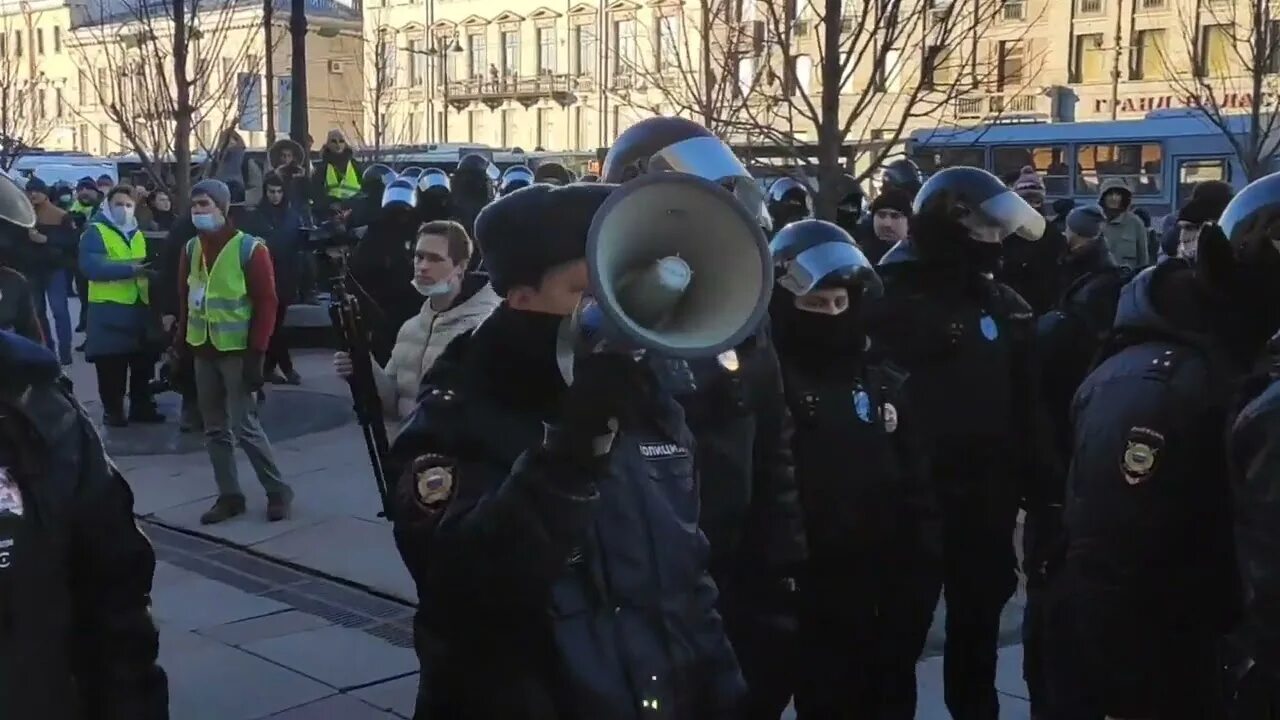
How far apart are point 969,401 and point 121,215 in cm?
785

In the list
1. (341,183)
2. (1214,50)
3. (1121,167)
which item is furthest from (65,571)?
(1214,50)

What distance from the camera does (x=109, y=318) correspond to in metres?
10.4

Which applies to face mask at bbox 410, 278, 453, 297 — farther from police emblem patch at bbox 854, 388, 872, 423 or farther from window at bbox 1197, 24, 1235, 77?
window at bbox 1197, 24, 1235, 77

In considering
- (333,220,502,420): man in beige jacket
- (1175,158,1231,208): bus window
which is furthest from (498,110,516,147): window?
(333,220,502,420): man in beige jacket

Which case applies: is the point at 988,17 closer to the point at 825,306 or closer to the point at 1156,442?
the point at 825,306

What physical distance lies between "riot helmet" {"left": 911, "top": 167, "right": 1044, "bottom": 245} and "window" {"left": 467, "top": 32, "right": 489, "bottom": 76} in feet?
189

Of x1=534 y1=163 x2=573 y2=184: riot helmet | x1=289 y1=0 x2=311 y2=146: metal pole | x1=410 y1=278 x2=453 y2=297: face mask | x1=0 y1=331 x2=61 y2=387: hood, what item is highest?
x1=289 y1=0 x2=311 y2=146: metal pole

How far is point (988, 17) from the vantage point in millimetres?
10984

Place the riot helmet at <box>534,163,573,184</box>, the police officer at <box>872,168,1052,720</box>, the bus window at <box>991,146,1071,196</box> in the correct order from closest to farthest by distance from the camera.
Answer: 1. the police officer at <box>872,168,1052,720</box>
2. the riot helmet at <box>534,163,573,184</box>
3. the bus window at <box>991,146,1071,196</box>

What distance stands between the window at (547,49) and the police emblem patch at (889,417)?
5519 cm

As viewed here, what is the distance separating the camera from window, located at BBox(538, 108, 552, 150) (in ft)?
193

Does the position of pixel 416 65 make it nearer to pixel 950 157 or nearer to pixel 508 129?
pixel 508 129

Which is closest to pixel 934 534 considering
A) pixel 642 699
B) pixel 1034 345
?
pixel 1034 345

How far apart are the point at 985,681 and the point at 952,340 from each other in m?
1.16
